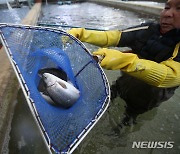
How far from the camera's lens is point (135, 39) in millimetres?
3141

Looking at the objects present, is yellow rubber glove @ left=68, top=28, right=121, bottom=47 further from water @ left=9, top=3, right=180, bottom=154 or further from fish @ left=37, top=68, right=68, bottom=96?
water @ left=9, top=3, right=180, bottom=154

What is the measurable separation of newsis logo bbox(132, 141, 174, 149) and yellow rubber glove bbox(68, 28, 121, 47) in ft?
5.01

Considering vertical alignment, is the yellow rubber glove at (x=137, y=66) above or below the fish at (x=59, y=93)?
above

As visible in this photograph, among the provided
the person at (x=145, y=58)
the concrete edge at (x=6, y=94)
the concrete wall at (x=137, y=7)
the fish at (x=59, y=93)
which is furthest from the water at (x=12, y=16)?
the fish at (x=59, y=93)

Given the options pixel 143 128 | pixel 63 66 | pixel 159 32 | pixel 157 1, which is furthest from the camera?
pixel 157 1

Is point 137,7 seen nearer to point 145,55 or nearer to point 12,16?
point 12,16

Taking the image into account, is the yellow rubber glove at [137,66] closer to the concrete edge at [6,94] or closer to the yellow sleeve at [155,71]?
the yellow sleeve at [155,71]

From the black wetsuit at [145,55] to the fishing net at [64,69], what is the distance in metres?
0.90

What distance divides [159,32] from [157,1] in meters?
19.8

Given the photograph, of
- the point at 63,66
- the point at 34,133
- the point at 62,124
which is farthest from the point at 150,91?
the point at 34,133

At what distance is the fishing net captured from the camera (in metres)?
1.73

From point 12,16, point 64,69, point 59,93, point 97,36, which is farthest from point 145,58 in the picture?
point 12,16

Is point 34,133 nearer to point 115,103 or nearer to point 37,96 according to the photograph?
point 37,96

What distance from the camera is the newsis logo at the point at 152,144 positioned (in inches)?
118
